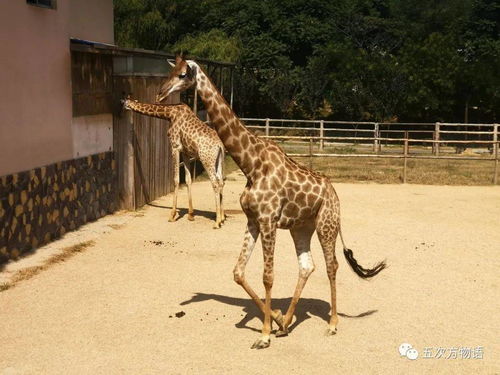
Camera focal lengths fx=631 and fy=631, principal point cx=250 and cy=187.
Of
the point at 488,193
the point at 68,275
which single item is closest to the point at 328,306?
the point at 68,275

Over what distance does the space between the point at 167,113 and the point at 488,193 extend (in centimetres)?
863

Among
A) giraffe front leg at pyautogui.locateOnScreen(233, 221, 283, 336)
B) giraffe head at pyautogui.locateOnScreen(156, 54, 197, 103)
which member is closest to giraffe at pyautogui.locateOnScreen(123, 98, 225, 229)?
giraffe front leg at pyautogui.locateOnScreen(233, 221, 283, 336)

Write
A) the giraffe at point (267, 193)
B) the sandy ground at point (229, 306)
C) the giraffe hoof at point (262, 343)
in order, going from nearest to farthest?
the sandy ground at point (229, 306), the giraffe hoof at point (262, 343), the giraffe at point (267, 193)

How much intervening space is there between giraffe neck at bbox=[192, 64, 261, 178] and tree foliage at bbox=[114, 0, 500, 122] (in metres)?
23.3

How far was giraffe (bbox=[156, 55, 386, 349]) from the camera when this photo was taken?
253 inches

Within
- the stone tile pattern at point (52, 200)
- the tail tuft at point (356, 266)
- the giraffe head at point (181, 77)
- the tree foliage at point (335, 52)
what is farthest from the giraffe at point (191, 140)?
the tree foliage at point (335, 52)

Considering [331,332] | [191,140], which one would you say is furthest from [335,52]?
[331,332]

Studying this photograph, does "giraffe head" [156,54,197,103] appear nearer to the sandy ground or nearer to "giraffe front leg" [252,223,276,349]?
"giraffe front leg" [252,223,276,349]

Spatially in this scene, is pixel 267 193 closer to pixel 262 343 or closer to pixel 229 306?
pixel 262 343

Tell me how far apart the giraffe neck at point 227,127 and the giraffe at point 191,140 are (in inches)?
211

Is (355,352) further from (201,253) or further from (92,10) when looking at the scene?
(92,10)

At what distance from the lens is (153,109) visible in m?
12.3

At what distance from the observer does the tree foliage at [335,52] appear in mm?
29141

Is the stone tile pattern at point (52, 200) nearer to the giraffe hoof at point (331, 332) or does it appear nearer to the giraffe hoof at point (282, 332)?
the giraffe hoof at point (282, 332)
